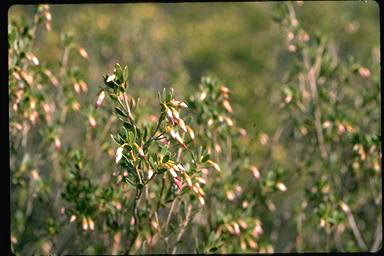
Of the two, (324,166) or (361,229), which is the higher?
(324,166)

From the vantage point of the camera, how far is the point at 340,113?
18.2 feet

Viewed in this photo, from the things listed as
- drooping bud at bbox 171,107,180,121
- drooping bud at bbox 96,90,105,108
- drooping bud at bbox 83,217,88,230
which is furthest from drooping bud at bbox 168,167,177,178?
drooping bud at bbox 83,217,88,230

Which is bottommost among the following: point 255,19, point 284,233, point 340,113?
point 284,233

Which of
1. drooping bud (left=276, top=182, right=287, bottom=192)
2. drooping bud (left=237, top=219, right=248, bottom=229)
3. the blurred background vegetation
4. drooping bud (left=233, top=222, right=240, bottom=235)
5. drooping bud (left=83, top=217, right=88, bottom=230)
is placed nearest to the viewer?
drooping bud (left=83, top=217, right=88, bottom=230)

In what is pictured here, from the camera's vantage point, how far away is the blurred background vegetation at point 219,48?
7600mm

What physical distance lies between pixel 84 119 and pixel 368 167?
2.59 metres

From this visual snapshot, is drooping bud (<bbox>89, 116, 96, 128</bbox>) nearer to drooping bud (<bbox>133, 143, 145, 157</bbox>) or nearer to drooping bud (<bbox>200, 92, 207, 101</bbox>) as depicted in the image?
drooping bud (<bbox>200, 92, 207, 101</bbox>)

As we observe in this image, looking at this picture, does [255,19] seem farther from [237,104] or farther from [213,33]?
[237,104]

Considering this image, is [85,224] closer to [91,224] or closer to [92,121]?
[91,224]

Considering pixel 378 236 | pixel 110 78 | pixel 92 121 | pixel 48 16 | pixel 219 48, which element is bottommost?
pixel 219 48

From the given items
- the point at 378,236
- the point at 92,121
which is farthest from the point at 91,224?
the point at 378,236

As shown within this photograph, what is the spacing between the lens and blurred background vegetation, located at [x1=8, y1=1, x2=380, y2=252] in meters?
7.60

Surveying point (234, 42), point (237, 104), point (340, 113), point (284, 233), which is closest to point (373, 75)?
point (340, 113)

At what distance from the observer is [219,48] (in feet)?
42.8
